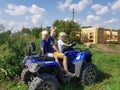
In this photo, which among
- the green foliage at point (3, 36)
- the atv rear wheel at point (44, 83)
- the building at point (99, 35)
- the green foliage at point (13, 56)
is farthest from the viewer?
the building at point (99, 35)

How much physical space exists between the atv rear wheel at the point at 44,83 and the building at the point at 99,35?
18.5 m

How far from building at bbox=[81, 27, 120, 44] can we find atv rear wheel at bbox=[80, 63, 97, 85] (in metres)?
17.0

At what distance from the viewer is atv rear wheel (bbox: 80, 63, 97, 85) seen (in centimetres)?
841

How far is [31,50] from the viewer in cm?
835

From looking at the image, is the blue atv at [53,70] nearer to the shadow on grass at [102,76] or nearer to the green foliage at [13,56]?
the shadow on grass at [102,76]

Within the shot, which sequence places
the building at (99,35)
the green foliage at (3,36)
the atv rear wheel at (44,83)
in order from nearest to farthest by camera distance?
the atv rear wheel at (44,83) → the green foliage at (3,36) → the building at (99,35)

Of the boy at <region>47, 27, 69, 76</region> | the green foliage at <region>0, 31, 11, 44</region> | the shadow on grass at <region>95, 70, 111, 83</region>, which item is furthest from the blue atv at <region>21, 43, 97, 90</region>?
the green foliage at <region>0, 31, 11, 44</region>

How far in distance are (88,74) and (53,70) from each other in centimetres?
134

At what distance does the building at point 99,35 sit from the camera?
25.7 meters

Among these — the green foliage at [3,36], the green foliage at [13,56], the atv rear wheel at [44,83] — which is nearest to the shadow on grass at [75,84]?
the atv rear wheel at [44,83]

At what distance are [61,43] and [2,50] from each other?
2.77 m

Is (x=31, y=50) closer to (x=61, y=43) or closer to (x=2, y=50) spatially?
(x=61, y=43)

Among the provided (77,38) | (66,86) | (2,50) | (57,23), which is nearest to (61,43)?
(66,86)

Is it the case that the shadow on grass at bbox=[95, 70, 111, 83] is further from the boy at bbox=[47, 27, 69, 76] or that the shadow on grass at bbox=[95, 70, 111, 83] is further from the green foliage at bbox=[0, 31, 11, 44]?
the green foliage at bbox=[0, 31, 11, 44]
